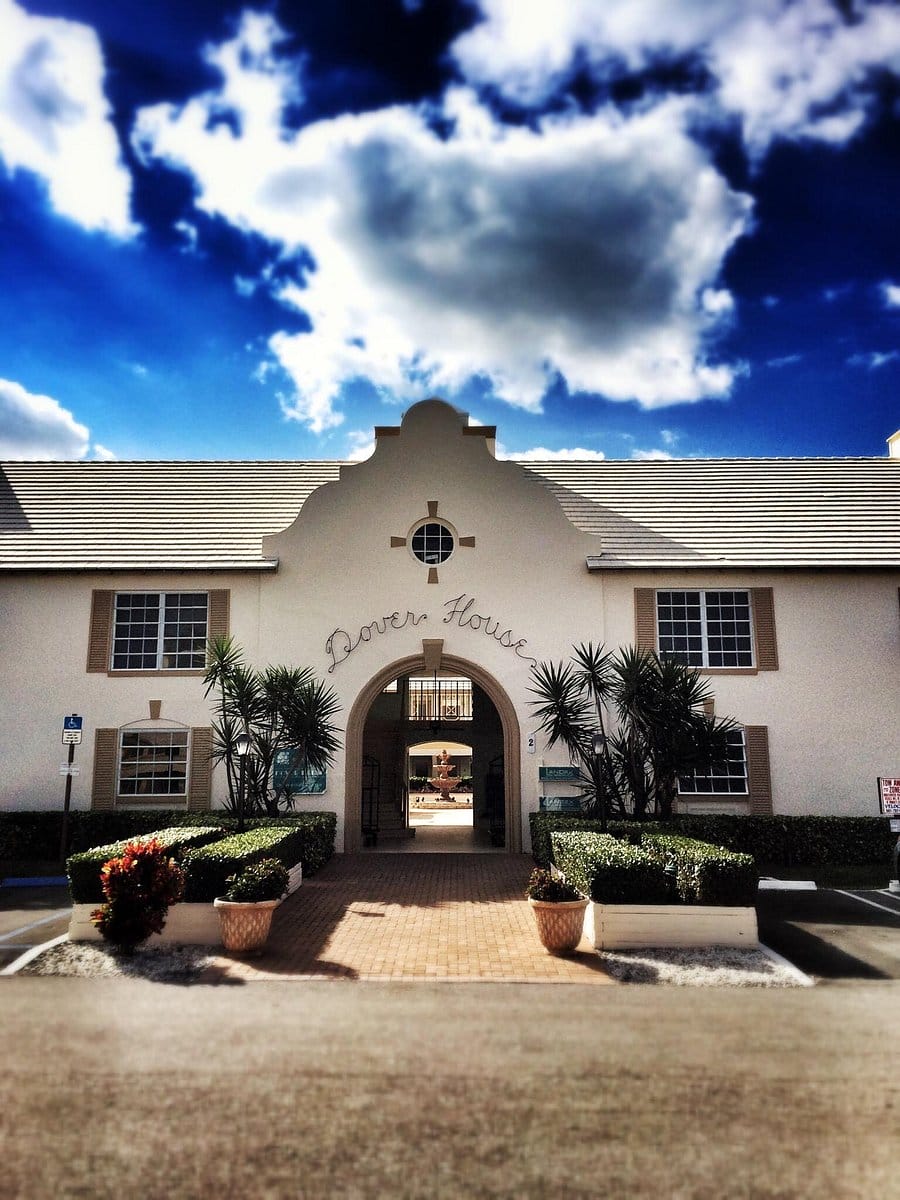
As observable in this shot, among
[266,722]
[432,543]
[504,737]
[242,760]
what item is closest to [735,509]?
[432,543]

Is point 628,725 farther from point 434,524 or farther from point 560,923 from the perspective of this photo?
point 560,923

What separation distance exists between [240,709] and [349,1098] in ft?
38.8

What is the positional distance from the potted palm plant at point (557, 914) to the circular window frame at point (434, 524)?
1048 cm

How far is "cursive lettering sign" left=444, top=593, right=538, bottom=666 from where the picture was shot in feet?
66.6

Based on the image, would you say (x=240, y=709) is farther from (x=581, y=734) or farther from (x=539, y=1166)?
(x=539, y=1166)

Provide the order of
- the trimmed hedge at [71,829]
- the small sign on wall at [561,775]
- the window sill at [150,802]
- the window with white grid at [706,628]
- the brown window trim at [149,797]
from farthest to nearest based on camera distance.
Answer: the window with white grid at [706,628] → the window sill at [150,802] → the brown window trim at [149,797] → the small sign on wall at [561,775] → the trimmed hedge at [71,829]

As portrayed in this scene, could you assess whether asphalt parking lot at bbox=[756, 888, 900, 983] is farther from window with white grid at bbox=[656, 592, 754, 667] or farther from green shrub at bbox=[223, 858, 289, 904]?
green shrub at bbox=[223, 858, 289, 904]

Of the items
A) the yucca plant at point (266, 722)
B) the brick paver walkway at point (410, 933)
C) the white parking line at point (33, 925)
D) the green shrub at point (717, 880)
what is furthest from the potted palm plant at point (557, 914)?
the yucca plant at point (266, 722)

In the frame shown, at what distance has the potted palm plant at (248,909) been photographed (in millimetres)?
11227

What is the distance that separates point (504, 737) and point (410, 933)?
26.8ft

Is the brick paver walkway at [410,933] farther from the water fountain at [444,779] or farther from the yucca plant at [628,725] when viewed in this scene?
the water fountain at [444,779]

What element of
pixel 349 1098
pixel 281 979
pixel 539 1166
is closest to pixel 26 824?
pixel 281 979

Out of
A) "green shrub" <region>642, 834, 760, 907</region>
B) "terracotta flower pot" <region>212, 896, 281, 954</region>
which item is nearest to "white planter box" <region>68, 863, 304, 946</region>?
"terracotta flower pot" <region>212, 896, 281, 954</region>

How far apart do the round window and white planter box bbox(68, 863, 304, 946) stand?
10.7 metres
